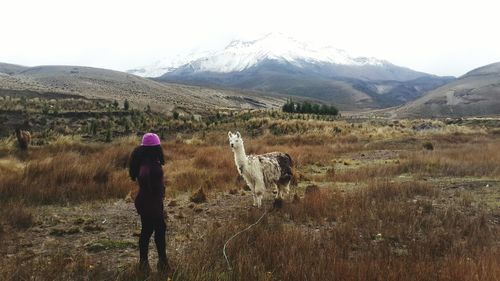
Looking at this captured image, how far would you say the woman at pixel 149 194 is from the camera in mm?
5926

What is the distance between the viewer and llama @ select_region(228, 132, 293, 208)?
1031cm

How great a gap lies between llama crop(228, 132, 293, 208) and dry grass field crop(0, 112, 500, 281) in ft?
1.62

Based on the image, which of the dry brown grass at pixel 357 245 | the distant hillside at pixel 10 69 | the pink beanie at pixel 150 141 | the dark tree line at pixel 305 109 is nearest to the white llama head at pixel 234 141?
the dry brown grass at pixel 357 245

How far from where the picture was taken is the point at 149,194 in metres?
5.98

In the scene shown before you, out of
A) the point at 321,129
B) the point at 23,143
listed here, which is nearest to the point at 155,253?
the point at 23,143

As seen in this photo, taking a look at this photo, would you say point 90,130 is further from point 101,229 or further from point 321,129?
point 101,229

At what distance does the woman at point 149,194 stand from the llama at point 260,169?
4.23 metres

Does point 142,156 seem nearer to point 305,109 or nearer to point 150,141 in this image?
point 150,141

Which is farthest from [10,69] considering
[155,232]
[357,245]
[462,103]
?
[357,245]

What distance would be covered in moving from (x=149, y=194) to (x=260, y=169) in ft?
15.7

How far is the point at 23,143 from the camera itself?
20.0 meters

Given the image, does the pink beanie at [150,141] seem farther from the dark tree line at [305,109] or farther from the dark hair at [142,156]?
the dark tree line at [305,109]

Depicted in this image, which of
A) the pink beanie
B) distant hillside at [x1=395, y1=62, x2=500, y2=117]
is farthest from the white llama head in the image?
distant hillside at [x1=395, y1=62, x2=500, y2=117]

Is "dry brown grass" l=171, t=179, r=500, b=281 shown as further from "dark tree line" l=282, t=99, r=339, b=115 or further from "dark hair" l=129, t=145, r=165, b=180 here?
"dark tree line" l=282, t=99, r=339, b=115
